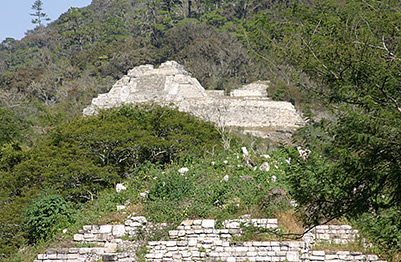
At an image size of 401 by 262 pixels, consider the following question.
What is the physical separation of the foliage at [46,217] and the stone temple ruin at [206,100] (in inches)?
783

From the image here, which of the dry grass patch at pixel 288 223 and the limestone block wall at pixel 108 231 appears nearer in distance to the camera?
the dry grass patch at pixel 288 223

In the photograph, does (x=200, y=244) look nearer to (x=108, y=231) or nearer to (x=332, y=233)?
(x=108, y=231)

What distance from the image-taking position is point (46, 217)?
10.5m

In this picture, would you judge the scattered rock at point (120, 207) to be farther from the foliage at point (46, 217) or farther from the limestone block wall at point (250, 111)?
the limestone block wall at point (250, 111)

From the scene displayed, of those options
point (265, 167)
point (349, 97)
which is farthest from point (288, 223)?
point (349, 97)

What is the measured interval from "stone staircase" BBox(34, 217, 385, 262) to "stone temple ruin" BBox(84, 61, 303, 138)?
20.6m

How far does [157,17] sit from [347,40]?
7165 cm

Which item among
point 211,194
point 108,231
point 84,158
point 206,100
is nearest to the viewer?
point 108,231

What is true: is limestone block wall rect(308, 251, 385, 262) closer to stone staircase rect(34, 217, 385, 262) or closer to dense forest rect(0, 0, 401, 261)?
stone staircase rect(34, 217, 385, 262)

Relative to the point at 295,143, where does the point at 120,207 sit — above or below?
above

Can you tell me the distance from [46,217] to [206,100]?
89.4ft

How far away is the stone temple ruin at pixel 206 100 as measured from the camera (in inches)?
1372

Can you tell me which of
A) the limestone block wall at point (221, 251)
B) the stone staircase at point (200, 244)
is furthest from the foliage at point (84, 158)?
the limestone block wall at point (221, 251)

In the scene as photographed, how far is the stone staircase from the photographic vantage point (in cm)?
920
